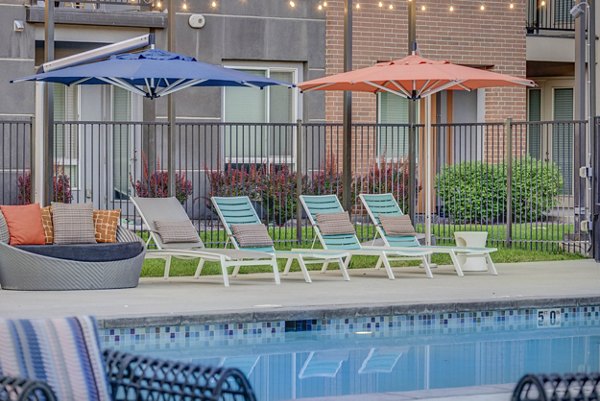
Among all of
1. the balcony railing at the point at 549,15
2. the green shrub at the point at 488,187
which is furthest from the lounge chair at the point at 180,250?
the balcony railing at the point at 549,15

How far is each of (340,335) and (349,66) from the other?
7163 mm

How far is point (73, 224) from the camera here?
1283 cm

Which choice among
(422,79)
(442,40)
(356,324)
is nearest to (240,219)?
(422,79)

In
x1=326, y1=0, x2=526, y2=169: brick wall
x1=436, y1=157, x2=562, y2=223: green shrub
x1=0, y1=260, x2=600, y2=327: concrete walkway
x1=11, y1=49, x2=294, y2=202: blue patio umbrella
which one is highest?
x1=326, y1=0, x2=526, y2=169: brick wall

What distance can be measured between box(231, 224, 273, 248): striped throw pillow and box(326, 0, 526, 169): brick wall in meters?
8.86

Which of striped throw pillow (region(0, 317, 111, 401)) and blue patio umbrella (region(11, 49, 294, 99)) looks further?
blue patio umbrella (region(11, 49, 294, 99))

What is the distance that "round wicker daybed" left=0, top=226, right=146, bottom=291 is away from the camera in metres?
12.0

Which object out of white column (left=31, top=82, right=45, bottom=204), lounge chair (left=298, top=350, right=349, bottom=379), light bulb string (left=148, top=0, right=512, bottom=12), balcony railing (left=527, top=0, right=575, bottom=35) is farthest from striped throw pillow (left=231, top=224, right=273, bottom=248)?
balcony railing (left=527, top=0, right=575, bottom=35)

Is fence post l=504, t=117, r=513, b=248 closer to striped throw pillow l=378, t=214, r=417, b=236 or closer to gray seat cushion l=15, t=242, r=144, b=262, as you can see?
striped throw pillow l=378, t=214, r=417, b=236

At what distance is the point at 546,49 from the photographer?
82.3 feet

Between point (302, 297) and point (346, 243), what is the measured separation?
9.67ft

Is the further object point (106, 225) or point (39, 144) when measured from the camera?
point (39, 144)

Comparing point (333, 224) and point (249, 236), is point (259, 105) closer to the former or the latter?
point (333, 224)

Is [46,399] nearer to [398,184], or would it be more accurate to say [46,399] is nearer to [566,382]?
[566,382]
